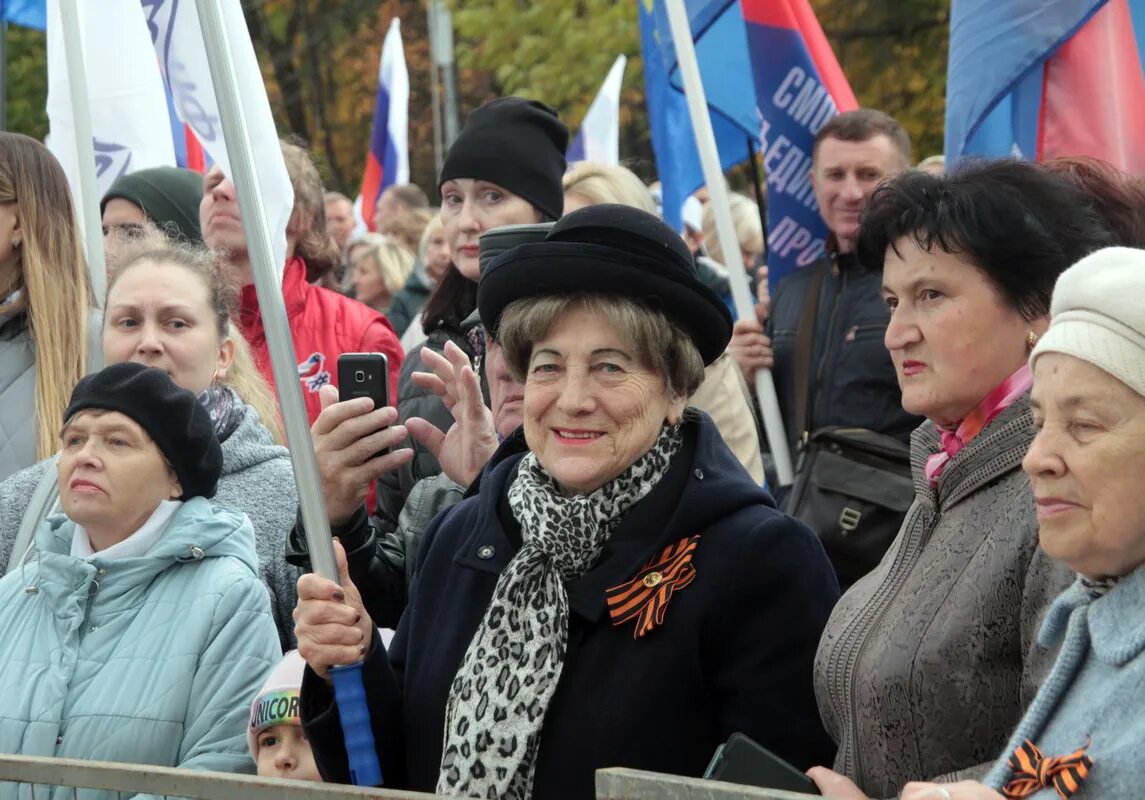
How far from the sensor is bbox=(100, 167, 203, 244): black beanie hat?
21.5ft

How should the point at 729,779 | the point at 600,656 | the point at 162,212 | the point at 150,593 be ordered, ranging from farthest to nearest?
1. the point at 162,212
2. the point at 150,593
3. the point at 600,656
4. the point at 729,779

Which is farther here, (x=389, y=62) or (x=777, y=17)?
(x=389, y=62)

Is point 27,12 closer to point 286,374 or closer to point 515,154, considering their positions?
point 515,154

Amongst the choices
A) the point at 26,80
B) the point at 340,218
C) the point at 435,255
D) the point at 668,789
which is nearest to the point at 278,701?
the point at 668,789

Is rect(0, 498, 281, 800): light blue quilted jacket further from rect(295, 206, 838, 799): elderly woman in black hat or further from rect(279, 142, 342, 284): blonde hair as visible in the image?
rect(279, 142, 342, 284): blonde hair

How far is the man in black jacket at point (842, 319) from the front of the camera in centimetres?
572

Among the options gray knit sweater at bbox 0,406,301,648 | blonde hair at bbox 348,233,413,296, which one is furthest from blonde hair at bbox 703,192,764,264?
gray knit sweater at bbox 0,406,301,648

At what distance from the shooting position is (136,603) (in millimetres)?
4180

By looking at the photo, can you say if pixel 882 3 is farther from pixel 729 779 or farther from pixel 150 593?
pixel 729 779

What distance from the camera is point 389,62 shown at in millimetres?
12984

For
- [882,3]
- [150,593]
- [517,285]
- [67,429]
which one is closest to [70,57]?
[67,429]

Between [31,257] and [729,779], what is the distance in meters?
3.18

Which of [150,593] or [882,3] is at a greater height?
[882,3]

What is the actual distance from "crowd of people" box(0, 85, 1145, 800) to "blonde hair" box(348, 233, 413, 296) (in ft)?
18.1
